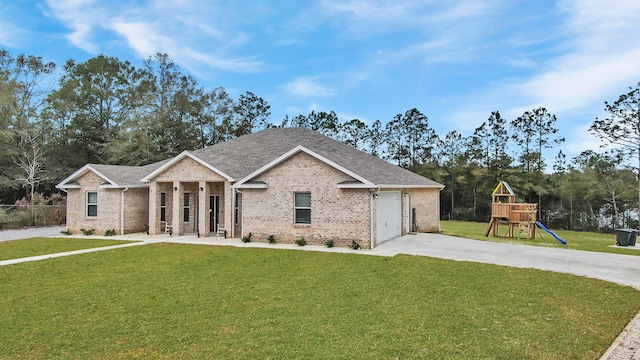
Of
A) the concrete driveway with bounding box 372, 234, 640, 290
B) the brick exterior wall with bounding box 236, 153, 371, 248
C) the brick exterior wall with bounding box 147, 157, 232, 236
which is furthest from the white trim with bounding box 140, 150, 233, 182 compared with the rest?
the concrete driveway with bounding box 372, 234, 640, 290

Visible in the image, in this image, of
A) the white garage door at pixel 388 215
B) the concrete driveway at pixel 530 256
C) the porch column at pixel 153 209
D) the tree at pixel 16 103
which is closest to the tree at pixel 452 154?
the white garage door at pixel 388 215

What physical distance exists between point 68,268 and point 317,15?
44.9 ft

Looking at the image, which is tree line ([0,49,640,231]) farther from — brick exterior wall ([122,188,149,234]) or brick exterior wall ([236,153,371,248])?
Result: brick exterior wall ([236,153,371,248])

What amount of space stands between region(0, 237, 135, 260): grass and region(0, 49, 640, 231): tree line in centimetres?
1612

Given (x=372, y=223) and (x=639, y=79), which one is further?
(x=639, y=79)

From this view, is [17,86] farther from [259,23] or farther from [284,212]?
[284,212]

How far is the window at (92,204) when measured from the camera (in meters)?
21.1

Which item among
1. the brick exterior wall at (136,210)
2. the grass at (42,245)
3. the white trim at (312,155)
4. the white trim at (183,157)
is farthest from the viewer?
the brick exterior wall at (136,210)

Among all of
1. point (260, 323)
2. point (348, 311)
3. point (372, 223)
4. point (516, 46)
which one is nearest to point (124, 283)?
point (260, 323)

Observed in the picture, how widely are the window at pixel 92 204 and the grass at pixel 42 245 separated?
2446 millimetres

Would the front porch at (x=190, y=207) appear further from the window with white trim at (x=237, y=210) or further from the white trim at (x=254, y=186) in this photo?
the white trim at (x=254, y=186)

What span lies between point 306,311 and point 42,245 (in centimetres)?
1550

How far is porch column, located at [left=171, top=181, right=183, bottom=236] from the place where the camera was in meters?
19.3

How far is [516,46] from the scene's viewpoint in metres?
18.4
